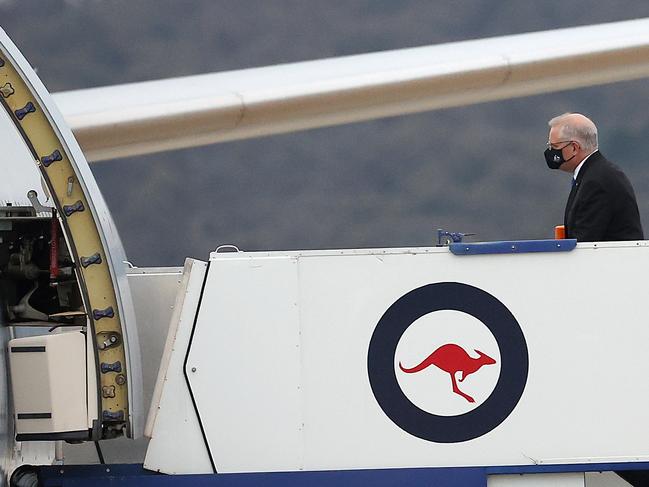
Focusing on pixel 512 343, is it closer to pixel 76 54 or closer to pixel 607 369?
pixel 607 369

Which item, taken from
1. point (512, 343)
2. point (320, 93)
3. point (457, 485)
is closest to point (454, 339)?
point (512, 343)

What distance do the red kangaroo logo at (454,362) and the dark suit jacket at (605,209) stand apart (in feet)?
2.75

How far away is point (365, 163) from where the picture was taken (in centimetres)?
1297

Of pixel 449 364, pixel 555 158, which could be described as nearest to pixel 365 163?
pixel 555 158

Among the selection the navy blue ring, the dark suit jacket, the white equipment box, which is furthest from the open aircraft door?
the dark suit jacket

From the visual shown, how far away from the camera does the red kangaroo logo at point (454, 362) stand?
3.82m

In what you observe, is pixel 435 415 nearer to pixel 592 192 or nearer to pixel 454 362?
pixel 454 362

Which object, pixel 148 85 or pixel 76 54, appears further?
pixel 76 54

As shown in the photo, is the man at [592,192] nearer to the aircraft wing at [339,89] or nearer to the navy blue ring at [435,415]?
the navy blue ring at [435,415]

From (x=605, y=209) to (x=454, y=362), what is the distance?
3.23 ft

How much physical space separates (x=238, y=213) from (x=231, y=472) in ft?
30.2

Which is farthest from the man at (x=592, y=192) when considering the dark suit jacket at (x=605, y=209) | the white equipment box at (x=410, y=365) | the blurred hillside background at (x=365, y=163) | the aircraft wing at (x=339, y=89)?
the blurred hillside background at (x=365, y=163)

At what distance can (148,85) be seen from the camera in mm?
8148

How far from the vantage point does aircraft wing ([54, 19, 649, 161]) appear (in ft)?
25.1
